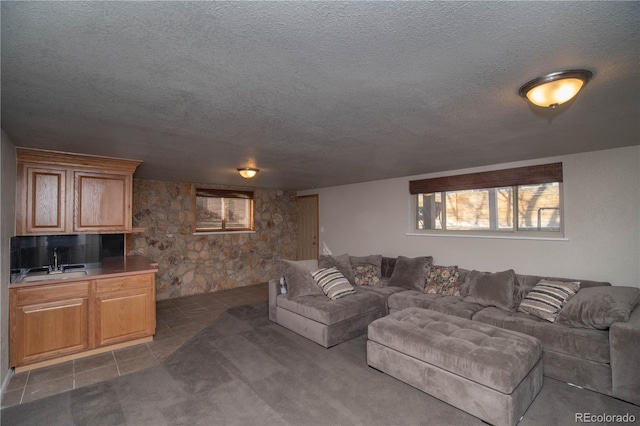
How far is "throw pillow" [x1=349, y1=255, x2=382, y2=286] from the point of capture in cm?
476

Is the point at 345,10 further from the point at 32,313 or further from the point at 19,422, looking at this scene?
the point at 32,313

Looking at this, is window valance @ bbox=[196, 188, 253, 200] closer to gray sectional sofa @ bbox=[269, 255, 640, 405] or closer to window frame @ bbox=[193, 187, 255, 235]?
window frame @ bbox=[193, 187, 255, 235]

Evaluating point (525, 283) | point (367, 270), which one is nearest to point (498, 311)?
point (525, 283)

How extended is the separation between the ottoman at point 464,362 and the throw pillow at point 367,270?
1714 millimetres

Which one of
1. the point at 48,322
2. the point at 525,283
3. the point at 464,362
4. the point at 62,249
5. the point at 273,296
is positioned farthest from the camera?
the point at 273,296

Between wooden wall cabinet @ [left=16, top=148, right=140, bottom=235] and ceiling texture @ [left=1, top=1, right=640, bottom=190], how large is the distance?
405 mm

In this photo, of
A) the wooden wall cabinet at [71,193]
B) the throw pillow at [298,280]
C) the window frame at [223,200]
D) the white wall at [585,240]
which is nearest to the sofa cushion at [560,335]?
the white wall at [585,240]

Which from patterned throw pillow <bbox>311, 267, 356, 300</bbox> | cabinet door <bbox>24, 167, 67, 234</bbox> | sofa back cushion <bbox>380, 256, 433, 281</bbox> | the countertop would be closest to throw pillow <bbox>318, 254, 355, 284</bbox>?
patterned throw pillow <bbox>311, 267, 356, 300</bbox>

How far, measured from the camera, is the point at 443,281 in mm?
4180

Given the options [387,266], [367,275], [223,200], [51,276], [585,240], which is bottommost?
[367,275]

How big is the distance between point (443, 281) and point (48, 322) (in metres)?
4.67

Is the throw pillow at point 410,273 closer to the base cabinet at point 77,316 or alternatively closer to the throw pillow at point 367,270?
the throw pillow at point 367,270

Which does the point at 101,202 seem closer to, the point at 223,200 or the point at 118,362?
the point at 118,362

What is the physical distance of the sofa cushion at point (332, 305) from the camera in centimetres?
354
